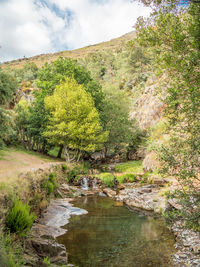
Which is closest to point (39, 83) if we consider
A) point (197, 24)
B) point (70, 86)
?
point (70, 86)

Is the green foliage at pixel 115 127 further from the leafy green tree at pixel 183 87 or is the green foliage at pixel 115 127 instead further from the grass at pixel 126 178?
the leafy green tree at pixel 183 87

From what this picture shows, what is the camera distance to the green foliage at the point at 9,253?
4.49 metres

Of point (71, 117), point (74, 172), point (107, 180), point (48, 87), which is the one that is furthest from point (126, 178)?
point (48, 87)

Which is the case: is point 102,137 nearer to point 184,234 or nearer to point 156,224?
point 156,224

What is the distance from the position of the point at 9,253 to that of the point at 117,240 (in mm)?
5661

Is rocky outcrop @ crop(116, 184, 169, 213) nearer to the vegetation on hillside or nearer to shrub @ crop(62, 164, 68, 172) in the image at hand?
the vegetation on hillside

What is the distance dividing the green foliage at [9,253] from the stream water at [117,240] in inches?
99.7

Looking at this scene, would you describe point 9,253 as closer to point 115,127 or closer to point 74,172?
point 74,172

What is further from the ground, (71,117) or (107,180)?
(71,117)

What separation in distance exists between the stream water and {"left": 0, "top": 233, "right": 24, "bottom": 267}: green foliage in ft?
8.31

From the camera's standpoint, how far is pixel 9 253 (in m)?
4.93

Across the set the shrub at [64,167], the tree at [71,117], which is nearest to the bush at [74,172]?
the shrub at [64,167]

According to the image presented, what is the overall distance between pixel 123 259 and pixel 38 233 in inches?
131

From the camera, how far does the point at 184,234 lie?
9.55m
